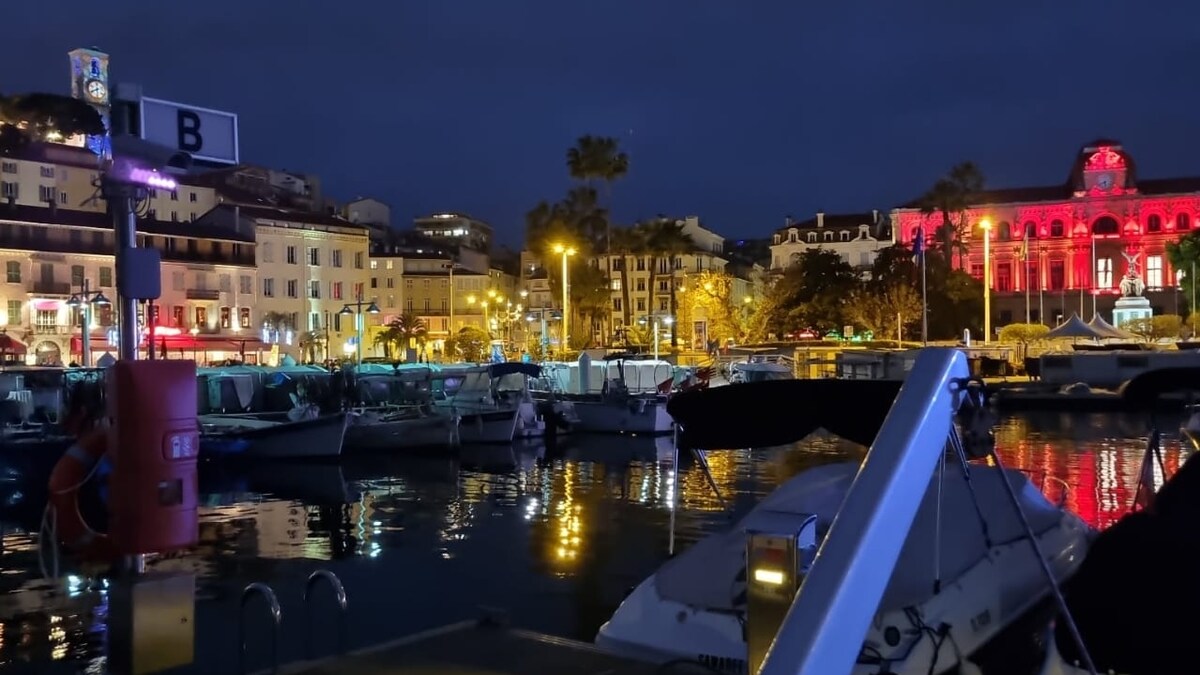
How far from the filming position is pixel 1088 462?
27.0m

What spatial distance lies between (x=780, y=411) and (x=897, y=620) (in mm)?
1502

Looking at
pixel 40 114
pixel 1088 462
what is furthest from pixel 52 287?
pixel 1088 462

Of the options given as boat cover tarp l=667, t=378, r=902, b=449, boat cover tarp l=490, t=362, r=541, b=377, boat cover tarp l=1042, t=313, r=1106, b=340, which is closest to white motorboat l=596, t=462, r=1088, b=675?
boat cover tarp l=667, t=378, r=902, b=449

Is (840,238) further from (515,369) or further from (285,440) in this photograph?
(285,440)

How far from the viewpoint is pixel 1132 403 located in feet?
26.9

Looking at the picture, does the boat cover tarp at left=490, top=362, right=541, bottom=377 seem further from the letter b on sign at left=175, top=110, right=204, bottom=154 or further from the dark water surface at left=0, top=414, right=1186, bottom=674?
the letter b on sign at left=175, top=110, right=204, bottom=154

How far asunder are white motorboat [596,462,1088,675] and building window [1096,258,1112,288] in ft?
342

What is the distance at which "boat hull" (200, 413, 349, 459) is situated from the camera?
98.0 ft

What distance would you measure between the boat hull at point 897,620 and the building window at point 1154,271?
342ft

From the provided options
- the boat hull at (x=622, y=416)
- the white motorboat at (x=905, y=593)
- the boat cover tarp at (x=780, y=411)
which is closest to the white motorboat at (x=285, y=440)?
the boat hull at (x=622, y=416)

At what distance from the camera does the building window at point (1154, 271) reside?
333ft

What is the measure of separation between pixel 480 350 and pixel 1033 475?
67.9 metres

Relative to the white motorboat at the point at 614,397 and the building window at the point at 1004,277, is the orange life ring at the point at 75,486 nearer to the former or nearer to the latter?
the white motorboat at the point at 614,397

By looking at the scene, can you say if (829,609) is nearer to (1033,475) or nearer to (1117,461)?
(1033,475)
